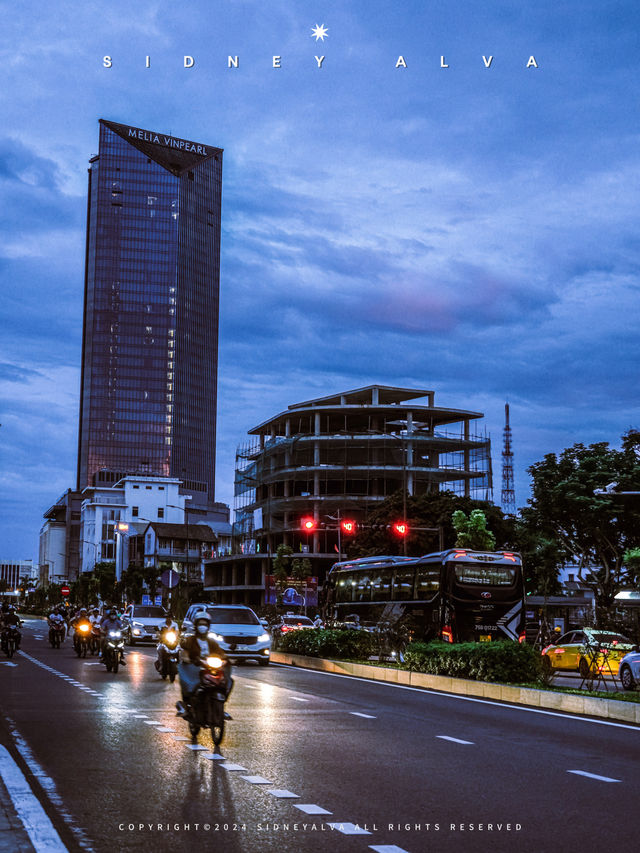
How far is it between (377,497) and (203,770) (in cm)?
9383

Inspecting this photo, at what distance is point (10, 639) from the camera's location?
1416 inches

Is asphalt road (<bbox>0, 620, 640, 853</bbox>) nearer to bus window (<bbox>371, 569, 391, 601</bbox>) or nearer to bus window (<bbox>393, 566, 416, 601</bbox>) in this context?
bus window (<bbox>393, 566, 416, 601</bbox>)

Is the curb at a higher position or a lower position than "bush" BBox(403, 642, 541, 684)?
lower

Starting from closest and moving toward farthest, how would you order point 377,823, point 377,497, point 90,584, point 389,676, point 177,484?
point 377,823 < point 389,676 < point 377,497 < point 90,584 < point 177,484

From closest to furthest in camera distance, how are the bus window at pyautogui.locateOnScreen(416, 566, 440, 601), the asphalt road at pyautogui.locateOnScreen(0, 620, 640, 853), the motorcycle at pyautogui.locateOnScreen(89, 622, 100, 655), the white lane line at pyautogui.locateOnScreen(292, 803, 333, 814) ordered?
the asphalt road at pyautogui.locateOnScreen(0, 620, 640, 853), the white lane line at pyautogui.locateOnScreen(292, 803, 333, 814), the motorcycle at pyautogui.locateOnScreen(89, 622, 100, 655), the bus window at pyautogui.locateOnScreen(416, 566, 440, 601)

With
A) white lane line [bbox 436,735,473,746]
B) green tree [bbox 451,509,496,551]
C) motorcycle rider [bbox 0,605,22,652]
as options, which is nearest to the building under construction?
green tree [bbox 451,509,496,551]

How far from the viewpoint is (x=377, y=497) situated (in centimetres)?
10469

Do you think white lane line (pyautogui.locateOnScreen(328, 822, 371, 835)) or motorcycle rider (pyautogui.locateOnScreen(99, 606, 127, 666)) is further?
motorcycle rider (pyautogui.locateOnScreen(99, 606, 127, 666))

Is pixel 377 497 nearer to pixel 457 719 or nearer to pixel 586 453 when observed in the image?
pixel 586 453

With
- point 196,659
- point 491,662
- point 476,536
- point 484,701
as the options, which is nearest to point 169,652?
point 491,662

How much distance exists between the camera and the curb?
58.6ft

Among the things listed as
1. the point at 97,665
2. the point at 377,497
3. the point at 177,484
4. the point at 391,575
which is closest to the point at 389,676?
the point at 97,665

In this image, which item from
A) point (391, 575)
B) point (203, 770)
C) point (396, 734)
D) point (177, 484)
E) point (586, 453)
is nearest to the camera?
point (203, 770)

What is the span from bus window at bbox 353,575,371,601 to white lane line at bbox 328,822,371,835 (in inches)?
1501
